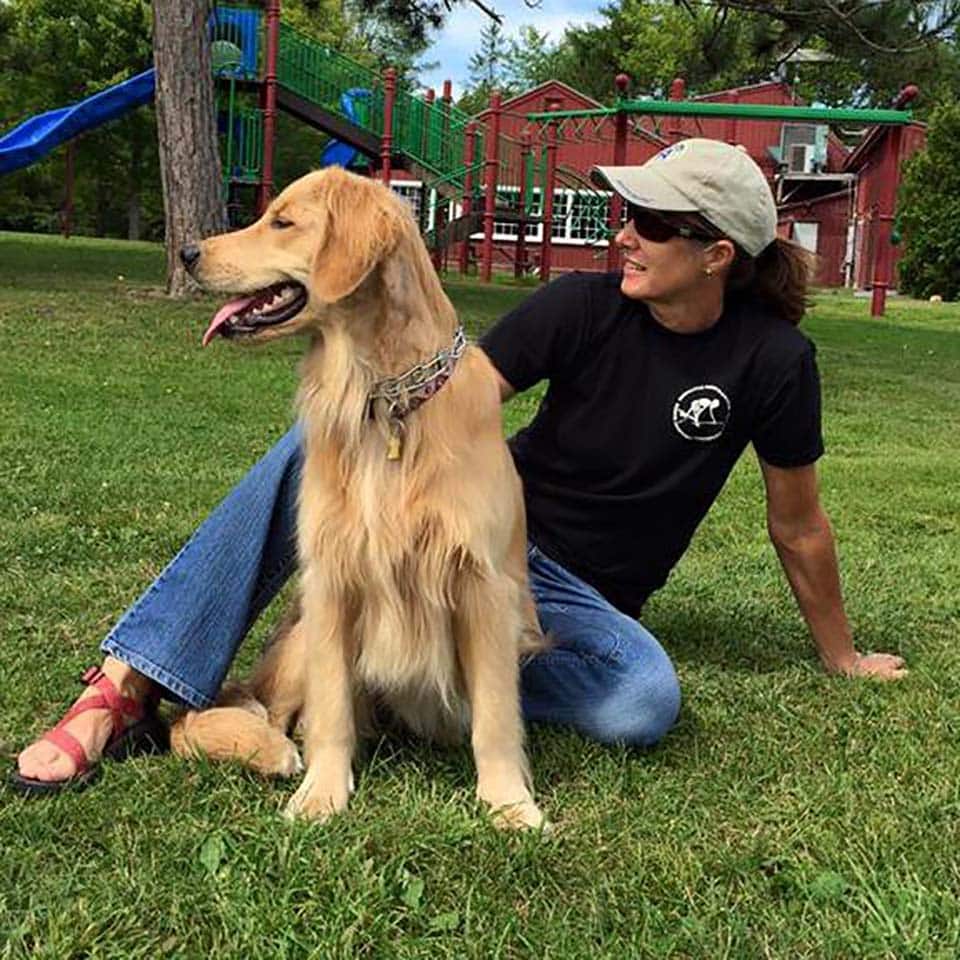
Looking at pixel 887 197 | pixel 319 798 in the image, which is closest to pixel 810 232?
pixel 887 197

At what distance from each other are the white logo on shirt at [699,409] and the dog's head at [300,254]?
0.97 m

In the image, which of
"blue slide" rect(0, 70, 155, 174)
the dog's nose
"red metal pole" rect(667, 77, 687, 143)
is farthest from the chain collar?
"red metal pole" rect(667, 77, 687, 143)

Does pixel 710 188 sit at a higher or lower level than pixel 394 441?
higher

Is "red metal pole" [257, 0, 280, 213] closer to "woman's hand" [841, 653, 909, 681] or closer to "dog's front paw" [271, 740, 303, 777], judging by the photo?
"woman's hand" [841, 653, 909, 681]

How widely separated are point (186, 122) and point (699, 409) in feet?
32.0

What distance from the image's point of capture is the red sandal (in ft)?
8.80

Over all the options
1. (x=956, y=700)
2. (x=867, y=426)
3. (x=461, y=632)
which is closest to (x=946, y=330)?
(x=867, y=426)

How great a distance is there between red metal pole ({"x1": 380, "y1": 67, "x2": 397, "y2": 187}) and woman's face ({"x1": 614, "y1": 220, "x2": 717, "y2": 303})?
52.8ft

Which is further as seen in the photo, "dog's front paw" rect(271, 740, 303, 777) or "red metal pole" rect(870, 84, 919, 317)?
"red metal pole" rect(870, 84, 919, 317)

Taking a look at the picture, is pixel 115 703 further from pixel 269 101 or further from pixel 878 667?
→ pixel 269 101

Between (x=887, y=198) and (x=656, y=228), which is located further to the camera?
(x=887, y=198)

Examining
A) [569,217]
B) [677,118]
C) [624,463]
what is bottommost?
[624,463]

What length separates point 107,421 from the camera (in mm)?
7090

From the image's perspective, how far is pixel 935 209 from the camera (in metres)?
28.0
